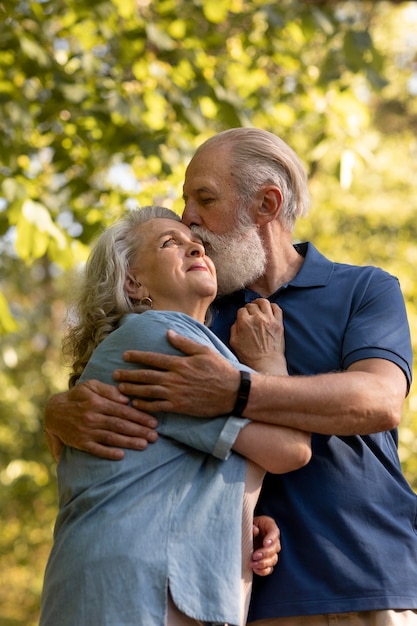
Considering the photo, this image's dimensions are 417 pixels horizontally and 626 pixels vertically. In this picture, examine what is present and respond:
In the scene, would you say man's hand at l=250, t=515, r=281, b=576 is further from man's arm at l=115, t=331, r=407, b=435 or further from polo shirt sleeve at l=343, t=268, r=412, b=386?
polo shirt sleeve at l=343, t=268, r=412, b=386

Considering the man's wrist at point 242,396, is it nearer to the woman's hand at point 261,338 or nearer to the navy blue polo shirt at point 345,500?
the woman's hand at point 261,338

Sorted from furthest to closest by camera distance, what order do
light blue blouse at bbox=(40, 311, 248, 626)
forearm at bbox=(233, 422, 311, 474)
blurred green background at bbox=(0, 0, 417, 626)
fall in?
blurred green background at bbox=(0, 0, 417, 626) → forearm at bbox=(233, 422, 311, 474) → light blue blouse at bbox=(40, 311, 248, 626)

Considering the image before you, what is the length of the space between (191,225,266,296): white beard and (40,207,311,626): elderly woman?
1.11 ft

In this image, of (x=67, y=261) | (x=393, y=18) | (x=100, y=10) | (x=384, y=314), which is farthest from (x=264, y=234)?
(x=393, y=18)

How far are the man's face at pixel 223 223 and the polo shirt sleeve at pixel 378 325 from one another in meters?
0.35

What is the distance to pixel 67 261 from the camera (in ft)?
15.5

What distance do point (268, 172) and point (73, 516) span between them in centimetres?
127

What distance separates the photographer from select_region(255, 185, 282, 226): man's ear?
3102 mm

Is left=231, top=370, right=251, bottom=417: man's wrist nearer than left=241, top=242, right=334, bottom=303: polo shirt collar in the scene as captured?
Yes

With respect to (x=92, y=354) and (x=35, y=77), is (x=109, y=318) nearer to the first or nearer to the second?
(x=92, y=354)

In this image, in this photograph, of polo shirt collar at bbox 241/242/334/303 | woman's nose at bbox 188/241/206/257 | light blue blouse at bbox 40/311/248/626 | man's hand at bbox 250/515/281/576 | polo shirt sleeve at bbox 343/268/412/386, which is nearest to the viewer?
light blue blouse at bbox 40/311/248/626

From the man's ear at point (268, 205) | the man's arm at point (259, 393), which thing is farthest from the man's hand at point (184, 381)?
the man's ear at point (268, 205)

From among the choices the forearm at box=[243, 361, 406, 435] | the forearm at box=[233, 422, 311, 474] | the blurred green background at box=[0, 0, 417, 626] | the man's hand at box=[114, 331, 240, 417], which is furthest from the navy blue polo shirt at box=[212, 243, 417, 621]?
the blurred green background at box=[0, 0, 417, 626]

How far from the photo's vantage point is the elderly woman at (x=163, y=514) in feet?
7.26
